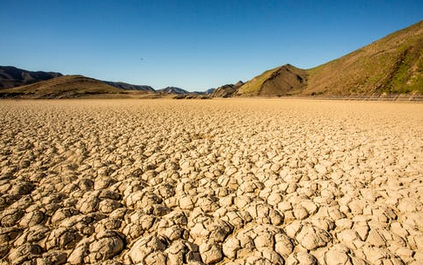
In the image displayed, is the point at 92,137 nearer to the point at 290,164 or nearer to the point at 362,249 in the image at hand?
the point at 290,164

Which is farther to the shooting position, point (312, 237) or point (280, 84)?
point (280, 84)

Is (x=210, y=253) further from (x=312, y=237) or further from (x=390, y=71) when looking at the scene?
(x=390, y=71)

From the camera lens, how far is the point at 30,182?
145 inches

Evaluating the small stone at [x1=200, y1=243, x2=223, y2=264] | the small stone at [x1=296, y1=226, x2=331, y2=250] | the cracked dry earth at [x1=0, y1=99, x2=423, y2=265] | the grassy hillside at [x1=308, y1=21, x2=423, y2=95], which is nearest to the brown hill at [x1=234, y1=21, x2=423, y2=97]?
the grassy hillside at [x1=308, y1=21, x2=423, y2=95]

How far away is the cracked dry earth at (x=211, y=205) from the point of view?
217 centimetres

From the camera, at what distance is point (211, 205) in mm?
3055

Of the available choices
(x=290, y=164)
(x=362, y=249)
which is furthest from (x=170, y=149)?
(x=362, y=249)

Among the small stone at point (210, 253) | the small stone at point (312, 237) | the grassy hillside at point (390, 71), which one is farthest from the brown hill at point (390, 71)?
the small stone at point (210, 253)

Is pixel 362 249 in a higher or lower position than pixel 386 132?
lower

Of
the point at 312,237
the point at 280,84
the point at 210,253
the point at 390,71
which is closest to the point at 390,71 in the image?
the point at 390,71

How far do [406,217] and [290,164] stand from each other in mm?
2130

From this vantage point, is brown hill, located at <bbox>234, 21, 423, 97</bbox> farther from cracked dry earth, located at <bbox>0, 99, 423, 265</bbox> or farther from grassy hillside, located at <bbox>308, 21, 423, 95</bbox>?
cracked dry earth, located at <bbox>0, 99, 423, 265</bbox>

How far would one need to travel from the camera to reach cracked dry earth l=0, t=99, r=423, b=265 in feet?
7.13

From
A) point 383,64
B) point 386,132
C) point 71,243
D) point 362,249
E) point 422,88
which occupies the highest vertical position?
point 383,64
